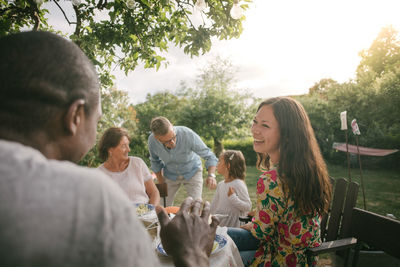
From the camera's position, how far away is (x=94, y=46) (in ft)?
10.1

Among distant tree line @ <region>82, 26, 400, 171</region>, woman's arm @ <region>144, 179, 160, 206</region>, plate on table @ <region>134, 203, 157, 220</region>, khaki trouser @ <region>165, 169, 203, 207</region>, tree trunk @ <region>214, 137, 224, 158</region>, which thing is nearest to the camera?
plate on table @ <region>134, 203, 157, 220</region>

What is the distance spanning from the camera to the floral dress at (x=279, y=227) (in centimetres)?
193

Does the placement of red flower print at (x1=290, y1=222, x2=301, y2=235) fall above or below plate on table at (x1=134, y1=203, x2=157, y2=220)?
above

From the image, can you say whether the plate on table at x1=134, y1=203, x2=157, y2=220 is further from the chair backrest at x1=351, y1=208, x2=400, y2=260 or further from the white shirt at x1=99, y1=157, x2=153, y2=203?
the chair backrest at x1=351, y1=208, x2=400, y2=260

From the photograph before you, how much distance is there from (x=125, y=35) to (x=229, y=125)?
13260 mm

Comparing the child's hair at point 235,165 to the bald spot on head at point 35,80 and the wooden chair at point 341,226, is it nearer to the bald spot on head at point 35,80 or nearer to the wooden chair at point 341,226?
the wooden chair at point 341,226

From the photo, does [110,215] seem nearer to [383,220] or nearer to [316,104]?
[383,220]

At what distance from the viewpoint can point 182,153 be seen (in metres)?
4.77

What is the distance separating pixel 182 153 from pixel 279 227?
2.96 m

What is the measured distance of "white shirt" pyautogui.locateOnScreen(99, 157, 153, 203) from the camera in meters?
3.50

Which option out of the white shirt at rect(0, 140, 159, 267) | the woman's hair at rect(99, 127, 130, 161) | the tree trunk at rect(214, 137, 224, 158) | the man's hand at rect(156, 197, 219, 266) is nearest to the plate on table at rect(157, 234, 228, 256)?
the man's hand at rect(156, 197, 219, 266)

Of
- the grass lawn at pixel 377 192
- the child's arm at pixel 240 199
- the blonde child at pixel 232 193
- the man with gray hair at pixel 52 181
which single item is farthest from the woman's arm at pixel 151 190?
the grass lawn at pixel 377 192

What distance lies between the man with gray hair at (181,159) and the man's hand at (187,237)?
137 inches

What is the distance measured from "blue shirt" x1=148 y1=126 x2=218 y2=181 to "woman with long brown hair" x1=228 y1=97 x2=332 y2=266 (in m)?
2.66
